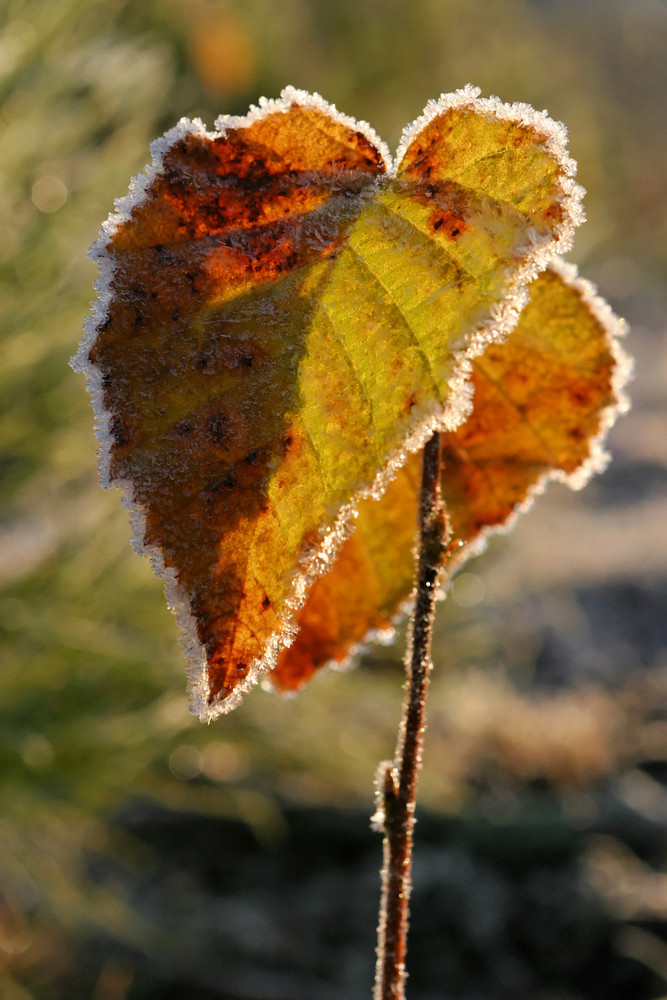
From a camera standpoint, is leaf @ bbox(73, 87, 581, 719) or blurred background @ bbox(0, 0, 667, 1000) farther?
blurred background @ bbox(0, 0, 667, 1000)

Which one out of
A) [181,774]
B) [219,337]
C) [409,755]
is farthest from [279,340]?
[181,774]

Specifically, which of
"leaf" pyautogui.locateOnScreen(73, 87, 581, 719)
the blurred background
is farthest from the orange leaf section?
the blurred background

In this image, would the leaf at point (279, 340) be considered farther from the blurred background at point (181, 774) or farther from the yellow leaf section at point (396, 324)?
the blurred background at point (181, 774)

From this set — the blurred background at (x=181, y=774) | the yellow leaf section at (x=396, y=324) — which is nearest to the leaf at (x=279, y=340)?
the yellow leaf section at (x=396, y=324)

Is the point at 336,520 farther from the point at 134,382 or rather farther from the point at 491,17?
the point at 491,17

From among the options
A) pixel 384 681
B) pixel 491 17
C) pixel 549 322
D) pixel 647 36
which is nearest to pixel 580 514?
pixel 384 681

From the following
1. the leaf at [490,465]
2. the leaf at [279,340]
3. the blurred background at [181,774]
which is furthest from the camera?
the blurred background at [181,774]

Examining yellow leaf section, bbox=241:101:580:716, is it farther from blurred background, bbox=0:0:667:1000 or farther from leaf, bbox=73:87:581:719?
blurred background, bbox=0:0:667:1000

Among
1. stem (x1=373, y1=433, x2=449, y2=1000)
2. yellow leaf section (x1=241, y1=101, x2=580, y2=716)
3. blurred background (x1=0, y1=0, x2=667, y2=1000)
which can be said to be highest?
blurred background (x1=0, y1=0, x2=667, y2=1000)
